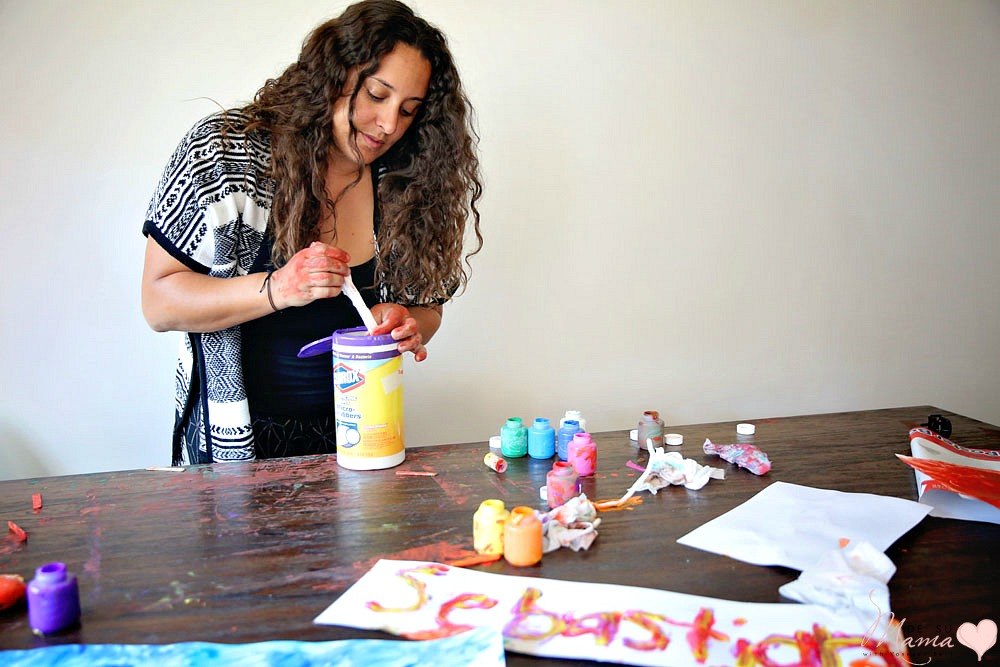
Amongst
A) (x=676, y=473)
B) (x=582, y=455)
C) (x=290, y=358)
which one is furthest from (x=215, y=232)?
(x=676, y=473)

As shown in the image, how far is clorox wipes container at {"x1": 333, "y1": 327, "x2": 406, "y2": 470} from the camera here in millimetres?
1215

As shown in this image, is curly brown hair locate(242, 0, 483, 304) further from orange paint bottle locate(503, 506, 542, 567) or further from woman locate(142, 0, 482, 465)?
orange paint bottle locate(503, 506, 542, 567)

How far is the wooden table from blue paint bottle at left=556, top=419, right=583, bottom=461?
42 mm

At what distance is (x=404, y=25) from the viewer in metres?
1.40

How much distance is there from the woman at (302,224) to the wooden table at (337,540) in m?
0.21

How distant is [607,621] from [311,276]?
2.35 feet

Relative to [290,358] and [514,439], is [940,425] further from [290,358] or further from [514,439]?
[290,358]

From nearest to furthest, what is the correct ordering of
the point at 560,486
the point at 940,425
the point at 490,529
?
the point at 490,529 < the point at 560,486 < the point at 940,425

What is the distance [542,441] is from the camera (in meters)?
1.34

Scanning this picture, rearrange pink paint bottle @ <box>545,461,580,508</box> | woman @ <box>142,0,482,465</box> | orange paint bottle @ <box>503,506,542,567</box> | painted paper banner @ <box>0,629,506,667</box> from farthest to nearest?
woman @ <box>142,0,482,465</box> → pink paint bottle @ <box>545,461,580,508</box> → orange paint bottle @ <box>503,506,542,567</box> → painted paper banner @ <box>0,629,506,667</box>

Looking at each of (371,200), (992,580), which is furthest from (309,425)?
(992,580)

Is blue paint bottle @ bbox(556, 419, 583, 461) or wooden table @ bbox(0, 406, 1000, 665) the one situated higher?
blue paint bottle @ bbox(556, 419, 583, 461)

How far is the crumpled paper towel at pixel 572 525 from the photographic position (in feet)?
3.26

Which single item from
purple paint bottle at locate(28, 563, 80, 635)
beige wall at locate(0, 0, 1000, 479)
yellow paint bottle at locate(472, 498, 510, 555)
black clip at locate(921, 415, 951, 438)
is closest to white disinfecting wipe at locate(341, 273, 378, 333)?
yellow paint bottle at locate(472, 498, 510, 555)
